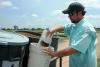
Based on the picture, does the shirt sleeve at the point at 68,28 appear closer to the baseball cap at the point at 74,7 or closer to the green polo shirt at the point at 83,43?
the green polo shirt at the point at 83,43

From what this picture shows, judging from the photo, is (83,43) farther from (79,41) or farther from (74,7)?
(74,7)

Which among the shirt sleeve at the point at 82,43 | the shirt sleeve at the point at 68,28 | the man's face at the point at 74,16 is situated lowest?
the shirt sleeve at the point at 82,43

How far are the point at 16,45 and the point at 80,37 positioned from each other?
0.88 metres

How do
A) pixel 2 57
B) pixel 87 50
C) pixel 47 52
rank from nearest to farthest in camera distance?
pixel 2 57 → pixel 47 52 → pixel 87 50

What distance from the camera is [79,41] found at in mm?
4125

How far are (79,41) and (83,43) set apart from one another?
7 centimetres

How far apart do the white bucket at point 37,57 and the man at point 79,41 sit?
0.09 meters

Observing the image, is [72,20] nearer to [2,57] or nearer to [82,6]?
[82,6]

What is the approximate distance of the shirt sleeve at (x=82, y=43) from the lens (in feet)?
13.5

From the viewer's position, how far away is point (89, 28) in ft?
13.9

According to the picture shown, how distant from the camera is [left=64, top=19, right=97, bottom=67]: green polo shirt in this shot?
4148 mm

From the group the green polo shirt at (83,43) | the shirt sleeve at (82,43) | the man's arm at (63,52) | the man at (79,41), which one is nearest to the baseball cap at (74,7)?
the man at (79,41)

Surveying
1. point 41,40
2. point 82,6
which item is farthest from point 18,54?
point 82,6

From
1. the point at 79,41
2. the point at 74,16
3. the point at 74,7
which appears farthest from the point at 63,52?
the point at 74,7
